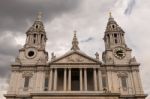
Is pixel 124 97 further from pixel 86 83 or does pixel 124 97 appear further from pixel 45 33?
pixel 45 33

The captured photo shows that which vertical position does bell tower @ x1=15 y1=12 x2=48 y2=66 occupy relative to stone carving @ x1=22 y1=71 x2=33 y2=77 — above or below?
above

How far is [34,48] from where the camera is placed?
48.9 meters

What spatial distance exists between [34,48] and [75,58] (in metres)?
8.95

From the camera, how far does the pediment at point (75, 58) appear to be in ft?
150

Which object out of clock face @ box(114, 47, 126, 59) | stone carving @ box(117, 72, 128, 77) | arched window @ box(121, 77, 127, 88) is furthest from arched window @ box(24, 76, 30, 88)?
clock face @ box(114, 47, 126, 59)

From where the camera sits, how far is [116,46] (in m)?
49.2

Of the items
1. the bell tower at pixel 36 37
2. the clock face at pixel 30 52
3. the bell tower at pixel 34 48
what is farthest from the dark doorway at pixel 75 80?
the clock face at pixel 30 52

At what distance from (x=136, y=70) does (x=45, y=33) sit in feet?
67.5

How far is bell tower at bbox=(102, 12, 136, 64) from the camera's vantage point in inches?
1882

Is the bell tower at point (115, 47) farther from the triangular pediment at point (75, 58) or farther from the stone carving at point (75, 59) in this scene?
the stone carving at point (75, 59)

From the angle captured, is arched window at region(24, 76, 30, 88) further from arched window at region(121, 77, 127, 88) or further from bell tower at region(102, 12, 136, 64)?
arched window at region(121, 77, 127, 88)

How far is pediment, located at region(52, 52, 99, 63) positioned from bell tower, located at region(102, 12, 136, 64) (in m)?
3.93

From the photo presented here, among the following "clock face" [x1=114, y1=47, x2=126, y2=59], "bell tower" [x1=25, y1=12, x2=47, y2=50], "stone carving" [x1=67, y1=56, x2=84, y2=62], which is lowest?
"stone carving" [x1=67, y1=56, x2=84, y2=62]

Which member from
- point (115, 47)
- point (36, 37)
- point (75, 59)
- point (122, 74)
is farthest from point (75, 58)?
point (36, 37)
